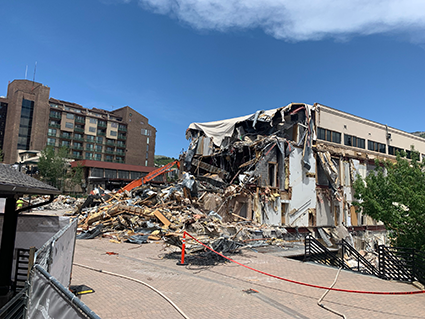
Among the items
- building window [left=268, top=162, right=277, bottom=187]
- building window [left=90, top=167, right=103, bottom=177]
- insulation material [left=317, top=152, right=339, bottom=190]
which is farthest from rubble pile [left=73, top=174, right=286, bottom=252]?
building window [left=90, top=167, right=103, bottom=177]

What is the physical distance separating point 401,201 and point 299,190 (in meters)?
12.7

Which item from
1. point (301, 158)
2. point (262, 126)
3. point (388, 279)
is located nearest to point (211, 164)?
point (262, 126)

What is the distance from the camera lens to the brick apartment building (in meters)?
72.3

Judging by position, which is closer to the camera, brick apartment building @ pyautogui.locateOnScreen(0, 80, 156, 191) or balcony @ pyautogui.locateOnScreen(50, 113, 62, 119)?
brick apartment building @ pyautogui.locateOnScreen(0, 80, 156, 191)

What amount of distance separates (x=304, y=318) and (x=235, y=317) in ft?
4.62

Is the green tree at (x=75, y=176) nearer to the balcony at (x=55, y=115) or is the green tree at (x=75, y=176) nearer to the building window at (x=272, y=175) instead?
the balcony at (x=55, y=115)

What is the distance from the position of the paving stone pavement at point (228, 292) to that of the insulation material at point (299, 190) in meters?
14.3

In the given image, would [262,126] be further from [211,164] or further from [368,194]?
[368,194]

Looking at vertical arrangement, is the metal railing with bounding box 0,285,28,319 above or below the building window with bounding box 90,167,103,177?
below

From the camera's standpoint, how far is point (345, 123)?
3102 centimetres

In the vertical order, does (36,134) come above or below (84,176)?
above

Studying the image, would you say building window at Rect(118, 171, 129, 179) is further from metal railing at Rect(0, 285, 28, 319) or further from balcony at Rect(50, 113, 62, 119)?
metal railing at Rect(0, 285, 28, 319)

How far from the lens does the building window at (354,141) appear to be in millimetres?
31016

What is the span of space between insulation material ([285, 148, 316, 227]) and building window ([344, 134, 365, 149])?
21.1 ft
